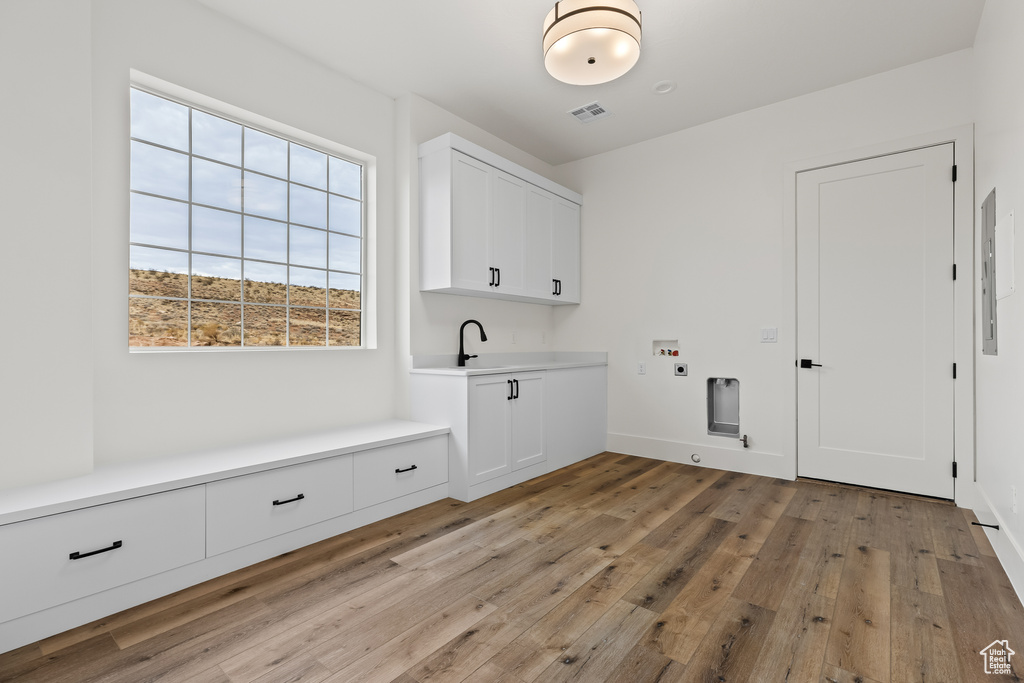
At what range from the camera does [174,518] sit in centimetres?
207

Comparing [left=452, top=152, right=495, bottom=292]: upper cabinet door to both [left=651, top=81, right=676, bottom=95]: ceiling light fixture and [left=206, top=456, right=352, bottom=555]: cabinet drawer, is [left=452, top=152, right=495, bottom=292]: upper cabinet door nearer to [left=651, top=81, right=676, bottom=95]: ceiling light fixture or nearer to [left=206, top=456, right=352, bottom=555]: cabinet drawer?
[left=651, top=81, right=676, bottom=95]: ceiling light fixture

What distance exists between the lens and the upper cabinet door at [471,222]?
3582 mm

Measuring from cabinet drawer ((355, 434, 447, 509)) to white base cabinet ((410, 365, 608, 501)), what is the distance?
0.12 meters

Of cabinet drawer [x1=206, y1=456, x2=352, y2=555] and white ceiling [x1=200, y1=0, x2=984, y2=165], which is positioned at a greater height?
white ceiling [x1=200, y1=0, x2=984, y2=165]

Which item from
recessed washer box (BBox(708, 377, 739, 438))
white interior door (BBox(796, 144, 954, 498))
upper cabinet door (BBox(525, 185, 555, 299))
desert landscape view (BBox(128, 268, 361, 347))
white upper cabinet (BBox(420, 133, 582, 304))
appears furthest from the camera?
upper cabinet door (BBox(525, 185, 555, 299))

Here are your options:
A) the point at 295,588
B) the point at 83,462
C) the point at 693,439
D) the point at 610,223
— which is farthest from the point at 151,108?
the point at 693,439

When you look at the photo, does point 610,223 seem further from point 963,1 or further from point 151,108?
point 151,108

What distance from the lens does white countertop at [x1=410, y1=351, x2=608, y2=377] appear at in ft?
11.3

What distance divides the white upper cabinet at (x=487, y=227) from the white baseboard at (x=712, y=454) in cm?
151

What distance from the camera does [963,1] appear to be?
2.67m

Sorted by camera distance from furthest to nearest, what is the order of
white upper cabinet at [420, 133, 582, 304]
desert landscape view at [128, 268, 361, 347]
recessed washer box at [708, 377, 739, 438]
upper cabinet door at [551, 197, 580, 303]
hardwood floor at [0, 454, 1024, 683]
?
upper cabinet door at [551, 197, 580, 303]
recessed washer box at [708, 377, 739, 438]
white upper cabinet at [420, 133, 582, 304]
desert landscape view at [128, 268, 361, 347]
hardwood floor at [0, 454, 1024, 683]

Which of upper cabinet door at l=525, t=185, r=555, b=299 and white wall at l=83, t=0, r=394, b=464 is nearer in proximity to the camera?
white wall at l=83, t=0, r=394, b=464

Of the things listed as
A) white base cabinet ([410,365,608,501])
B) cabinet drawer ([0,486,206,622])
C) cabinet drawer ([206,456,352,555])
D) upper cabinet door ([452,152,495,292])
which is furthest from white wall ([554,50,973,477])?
cabinet drawer ([0,486,206,622])

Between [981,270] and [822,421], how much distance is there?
1343mm
